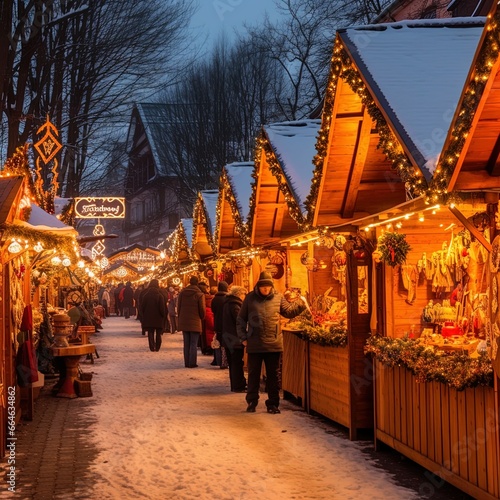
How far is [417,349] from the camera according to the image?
9547mm

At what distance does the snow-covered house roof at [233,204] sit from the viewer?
779 inches

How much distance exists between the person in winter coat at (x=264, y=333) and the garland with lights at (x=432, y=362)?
267 centimetres

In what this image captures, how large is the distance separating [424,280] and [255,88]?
30079 millimetres

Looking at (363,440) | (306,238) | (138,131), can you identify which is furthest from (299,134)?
(138,131)

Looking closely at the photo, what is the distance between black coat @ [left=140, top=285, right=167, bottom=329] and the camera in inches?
1005

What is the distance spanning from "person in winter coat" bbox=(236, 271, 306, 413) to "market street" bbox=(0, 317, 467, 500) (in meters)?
0.36

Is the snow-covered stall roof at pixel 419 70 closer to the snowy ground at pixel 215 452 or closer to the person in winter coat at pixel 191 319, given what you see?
the snowy ground at pixel 215 452

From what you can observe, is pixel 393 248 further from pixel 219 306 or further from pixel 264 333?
pixel 219 306

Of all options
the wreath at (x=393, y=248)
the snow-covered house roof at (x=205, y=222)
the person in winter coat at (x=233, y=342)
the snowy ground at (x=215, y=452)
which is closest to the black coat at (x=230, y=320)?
the person in winter coat at (x=233, y=342)

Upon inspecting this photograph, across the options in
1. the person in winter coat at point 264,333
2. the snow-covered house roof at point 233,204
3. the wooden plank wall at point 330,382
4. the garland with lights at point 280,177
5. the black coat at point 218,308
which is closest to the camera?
the wooden plank wall at point 330,382

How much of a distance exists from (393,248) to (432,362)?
2120 millimetres

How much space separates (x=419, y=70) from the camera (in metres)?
10.2

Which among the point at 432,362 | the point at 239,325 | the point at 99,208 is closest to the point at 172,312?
the point at 99,208

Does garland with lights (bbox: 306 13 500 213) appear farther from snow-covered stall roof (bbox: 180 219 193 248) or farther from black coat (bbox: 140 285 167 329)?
snow-covered stall roof (bbox: 180 219 193 248)
